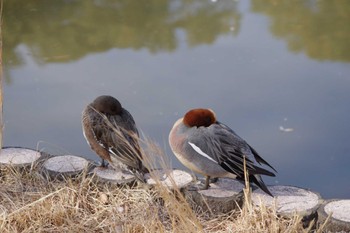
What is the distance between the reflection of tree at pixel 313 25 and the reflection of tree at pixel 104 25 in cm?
31

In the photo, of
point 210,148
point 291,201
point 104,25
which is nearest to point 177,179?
point 210,148

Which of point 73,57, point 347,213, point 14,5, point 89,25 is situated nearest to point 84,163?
point 347,213

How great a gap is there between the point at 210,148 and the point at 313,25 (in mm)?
2349

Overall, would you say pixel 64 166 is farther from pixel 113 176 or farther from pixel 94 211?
pixel 94 211

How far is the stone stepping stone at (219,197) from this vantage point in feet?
10.7

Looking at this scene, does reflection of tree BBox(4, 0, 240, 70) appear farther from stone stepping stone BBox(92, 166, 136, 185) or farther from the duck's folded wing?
the duck's folded wing

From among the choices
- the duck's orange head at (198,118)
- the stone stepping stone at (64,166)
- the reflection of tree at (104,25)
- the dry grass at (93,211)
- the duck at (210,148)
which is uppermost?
the reflection of tree at (104,25)

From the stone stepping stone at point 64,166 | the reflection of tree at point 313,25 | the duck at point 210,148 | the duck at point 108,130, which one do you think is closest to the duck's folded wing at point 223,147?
the duck at point 210,148

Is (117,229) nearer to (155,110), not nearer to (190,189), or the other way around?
(190,189)

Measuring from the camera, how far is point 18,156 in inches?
144

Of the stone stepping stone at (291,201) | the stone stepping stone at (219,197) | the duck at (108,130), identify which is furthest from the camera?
the duck at (108,130)

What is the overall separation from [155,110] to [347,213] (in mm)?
1533

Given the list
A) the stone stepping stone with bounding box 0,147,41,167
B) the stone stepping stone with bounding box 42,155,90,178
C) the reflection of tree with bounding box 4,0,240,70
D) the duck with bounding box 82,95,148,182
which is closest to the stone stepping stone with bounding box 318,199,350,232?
the duck with bounding box 82,95,148,182

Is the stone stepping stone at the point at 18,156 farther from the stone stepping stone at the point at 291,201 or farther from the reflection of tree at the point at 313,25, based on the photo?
the reflection of tree at the point at 313,25
